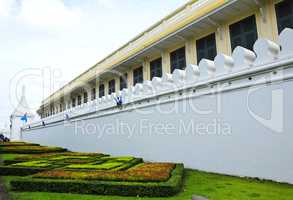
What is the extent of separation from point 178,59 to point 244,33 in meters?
3.64

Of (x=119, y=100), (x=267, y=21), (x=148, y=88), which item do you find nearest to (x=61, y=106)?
Result: (x=119, y=100)

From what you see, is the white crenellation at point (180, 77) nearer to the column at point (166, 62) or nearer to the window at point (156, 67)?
the column at point (166, 62)

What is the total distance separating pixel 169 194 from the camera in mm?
5613

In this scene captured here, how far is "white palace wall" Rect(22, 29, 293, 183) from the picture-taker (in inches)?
245

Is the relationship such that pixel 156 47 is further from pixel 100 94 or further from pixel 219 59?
pixel 100 94

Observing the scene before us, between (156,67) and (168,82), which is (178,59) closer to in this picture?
(156,67)

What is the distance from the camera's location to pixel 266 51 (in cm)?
650

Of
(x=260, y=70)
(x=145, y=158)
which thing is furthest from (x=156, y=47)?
(x=260, y=70)

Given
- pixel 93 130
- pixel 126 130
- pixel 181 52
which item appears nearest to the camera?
pixel 126 130

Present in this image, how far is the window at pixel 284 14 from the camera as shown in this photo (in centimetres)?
919

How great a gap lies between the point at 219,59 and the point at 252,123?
73.0 inches

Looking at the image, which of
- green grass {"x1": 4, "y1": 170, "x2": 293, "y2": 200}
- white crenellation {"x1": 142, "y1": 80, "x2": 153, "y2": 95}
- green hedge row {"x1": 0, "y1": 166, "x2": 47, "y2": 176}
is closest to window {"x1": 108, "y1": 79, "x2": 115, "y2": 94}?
white crenellation {"x1": 142, "y1": 80, "x2": 153, "y2": 95}

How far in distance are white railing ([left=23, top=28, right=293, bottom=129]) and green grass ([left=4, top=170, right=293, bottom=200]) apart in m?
2.40

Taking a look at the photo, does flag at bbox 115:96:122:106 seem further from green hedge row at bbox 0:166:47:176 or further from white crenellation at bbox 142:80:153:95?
green hedge row at bbox 0:166:47:176
